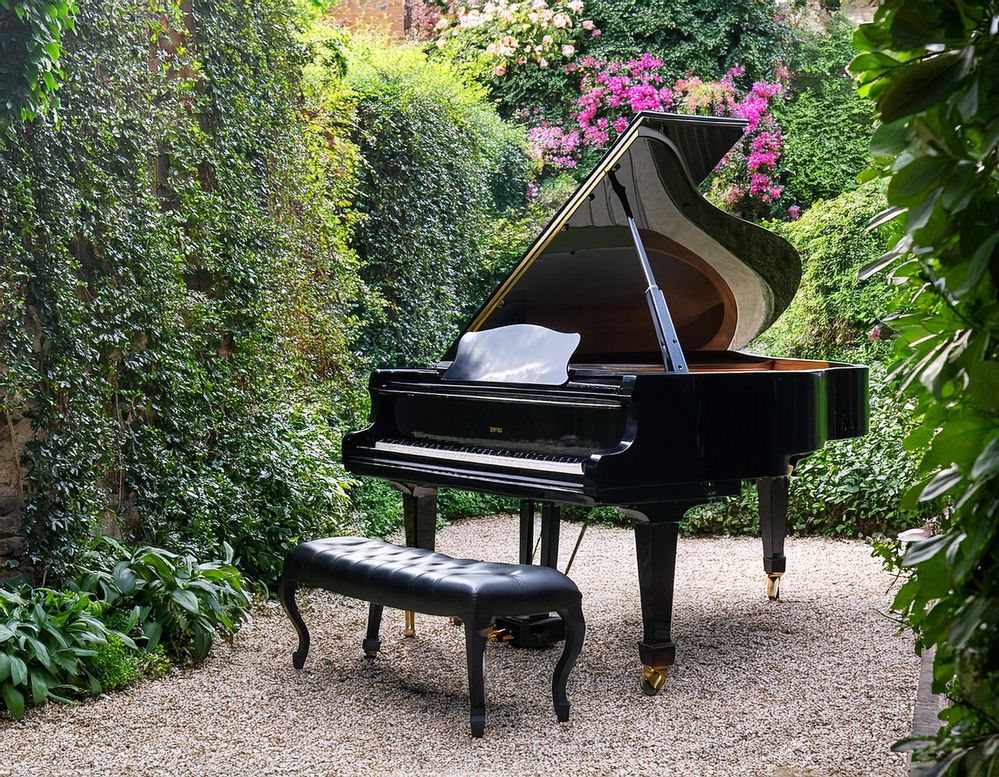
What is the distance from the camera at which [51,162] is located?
455cm

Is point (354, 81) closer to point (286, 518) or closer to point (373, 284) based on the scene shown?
point (373, 284)

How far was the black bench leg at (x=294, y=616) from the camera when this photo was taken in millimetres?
4301

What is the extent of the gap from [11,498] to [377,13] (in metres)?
8.73

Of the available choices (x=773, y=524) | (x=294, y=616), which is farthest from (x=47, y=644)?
(x=773, y=524)

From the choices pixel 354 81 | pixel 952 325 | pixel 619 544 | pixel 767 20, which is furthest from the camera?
pixel 767 20

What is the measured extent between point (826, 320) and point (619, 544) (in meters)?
2.64

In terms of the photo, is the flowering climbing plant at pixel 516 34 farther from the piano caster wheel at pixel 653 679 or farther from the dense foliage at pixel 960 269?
the dense foliage at pixel 960 269

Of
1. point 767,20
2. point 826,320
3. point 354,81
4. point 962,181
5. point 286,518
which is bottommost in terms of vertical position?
point 286,518

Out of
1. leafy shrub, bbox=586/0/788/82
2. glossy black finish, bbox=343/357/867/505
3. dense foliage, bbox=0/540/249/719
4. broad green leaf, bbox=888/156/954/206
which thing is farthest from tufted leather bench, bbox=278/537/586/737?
leafy shrub, bbox=586/0/788/82

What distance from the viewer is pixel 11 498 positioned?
4.44 meters

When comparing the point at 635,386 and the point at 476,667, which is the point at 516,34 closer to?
the point at 635,386

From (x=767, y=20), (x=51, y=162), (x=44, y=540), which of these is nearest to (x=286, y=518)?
(x=44, y=540)

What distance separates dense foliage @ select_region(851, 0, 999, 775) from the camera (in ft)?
2.95

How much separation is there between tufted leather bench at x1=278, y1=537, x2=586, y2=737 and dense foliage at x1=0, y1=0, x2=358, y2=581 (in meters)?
1.24
